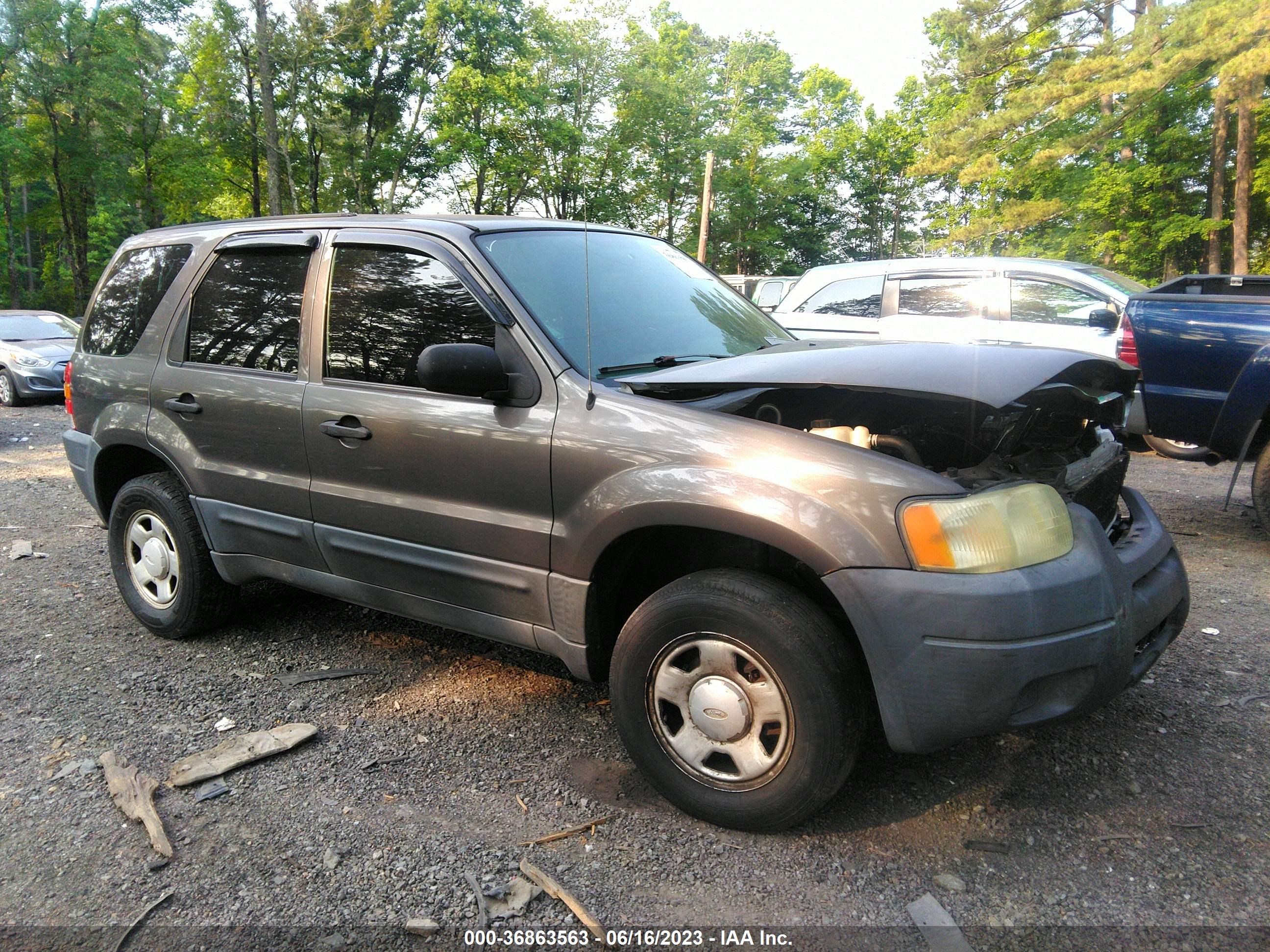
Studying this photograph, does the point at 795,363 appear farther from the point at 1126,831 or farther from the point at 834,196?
the point at 834,196

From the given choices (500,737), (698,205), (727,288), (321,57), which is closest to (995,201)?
(698,205)

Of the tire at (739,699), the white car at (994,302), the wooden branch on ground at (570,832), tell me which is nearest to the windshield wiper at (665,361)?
the tire at (739,699)

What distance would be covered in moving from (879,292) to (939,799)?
21.9 ft

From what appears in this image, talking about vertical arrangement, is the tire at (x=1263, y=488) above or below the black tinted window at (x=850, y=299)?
below

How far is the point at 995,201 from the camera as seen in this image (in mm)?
29438

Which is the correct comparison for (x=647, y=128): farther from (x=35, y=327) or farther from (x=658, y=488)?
(x=658, y=488)

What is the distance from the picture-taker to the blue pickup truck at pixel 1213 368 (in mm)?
5199

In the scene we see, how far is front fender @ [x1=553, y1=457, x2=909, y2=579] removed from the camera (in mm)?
2309

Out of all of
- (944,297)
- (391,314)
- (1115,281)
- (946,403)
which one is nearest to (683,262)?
(391,314)

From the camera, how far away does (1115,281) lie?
827 cm

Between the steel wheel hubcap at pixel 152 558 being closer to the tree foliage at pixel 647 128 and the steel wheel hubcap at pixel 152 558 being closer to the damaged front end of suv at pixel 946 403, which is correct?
the damaged front end of suv at pixel 946 403

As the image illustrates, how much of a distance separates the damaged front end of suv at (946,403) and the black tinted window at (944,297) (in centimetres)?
551

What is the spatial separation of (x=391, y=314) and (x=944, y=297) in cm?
648

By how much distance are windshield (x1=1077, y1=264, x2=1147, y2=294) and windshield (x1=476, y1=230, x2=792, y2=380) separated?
5.67 m
